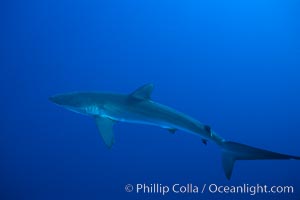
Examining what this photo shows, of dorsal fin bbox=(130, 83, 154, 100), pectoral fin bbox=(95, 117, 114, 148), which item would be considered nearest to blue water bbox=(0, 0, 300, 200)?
pectoral fin bbox=(95, 117, 114, 148)

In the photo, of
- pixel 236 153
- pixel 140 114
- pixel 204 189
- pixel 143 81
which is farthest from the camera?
pixel 143 81

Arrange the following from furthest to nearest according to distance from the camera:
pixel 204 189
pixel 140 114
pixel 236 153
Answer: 1. pixel 204 189
2. pixel 140 114
3. pixel 236 153

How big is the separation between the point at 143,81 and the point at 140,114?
799cm

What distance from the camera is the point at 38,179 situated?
33.3 ft

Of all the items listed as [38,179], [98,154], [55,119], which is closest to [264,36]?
[98,154]

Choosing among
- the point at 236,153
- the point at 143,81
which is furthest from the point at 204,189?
the point at 236,153

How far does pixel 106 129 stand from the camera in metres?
4.46

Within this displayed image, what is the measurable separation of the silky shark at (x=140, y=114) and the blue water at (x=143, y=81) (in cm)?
586

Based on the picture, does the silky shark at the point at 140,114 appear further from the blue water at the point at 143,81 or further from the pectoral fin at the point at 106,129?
the blue water at the point at 143,81

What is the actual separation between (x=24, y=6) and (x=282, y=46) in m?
8.03

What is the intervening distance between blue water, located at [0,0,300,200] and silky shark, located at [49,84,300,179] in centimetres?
586

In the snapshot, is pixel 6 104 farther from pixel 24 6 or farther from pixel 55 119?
pixel 24 6

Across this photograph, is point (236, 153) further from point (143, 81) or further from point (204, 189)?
point (143, 81)

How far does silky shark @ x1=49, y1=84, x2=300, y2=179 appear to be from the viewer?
4168mm
